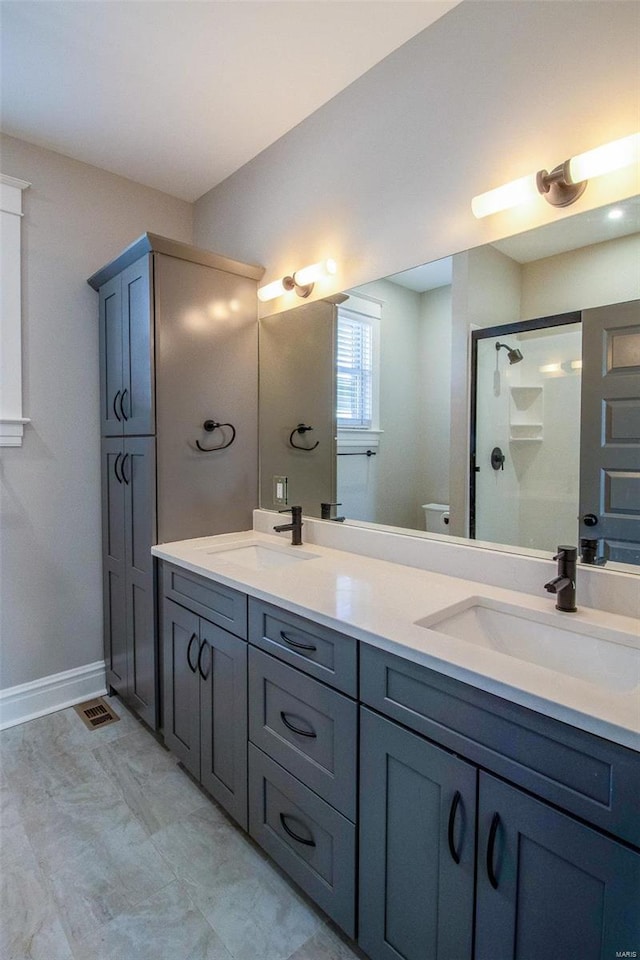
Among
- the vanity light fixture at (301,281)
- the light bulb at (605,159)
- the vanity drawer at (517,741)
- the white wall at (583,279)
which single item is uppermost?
the vanity light fixture at (301,281)

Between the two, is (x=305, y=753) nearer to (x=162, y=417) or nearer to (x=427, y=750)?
(x=427, y=750)

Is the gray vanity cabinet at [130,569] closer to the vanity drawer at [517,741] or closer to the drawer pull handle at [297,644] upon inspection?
the drawer pull handle at [297,644]

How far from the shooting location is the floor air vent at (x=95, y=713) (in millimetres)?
2260

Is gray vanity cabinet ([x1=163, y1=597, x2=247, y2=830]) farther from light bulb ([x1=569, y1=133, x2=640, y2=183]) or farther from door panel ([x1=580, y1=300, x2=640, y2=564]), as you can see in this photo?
light bulb ([x1=569, y1=133, x2=640, y2=183])

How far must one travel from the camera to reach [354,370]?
76.1 inches

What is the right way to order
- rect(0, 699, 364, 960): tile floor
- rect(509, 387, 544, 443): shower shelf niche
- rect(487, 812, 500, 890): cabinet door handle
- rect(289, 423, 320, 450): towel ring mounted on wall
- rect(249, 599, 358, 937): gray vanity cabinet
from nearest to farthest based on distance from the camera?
rect(487, 812, 500, 890): cabinet door handle, rect(249, 599, 358, 937): gray vanity cabinet, rect(0, 699, 364, 960): tile floor, rect(509, 387, 544, 443): shower shelf niche, rect(289, 423, 320, 450): towel ring mounted on wall

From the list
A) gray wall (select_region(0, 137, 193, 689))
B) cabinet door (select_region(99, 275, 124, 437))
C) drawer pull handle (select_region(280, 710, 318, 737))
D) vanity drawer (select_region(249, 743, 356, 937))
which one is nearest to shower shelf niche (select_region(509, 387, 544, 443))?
drawer pull handle (select_region(280, 710, 318, 737))

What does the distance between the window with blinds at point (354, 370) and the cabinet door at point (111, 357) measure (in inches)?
40.5

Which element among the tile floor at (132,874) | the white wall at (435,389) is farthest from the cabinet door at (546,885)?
the white wall at (435,389)

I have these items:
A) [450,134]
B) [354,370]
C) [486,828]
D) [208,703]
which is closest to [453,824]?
[486,828]

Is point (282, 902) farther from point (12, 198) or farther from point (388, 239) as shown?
point (12, 198)

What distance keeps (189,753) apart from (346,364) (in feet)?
5.39

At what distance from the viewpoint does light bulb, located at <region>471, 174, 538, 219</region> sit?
132 centimetres

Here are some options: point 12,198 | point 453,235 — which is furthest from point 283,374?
point 12,198
